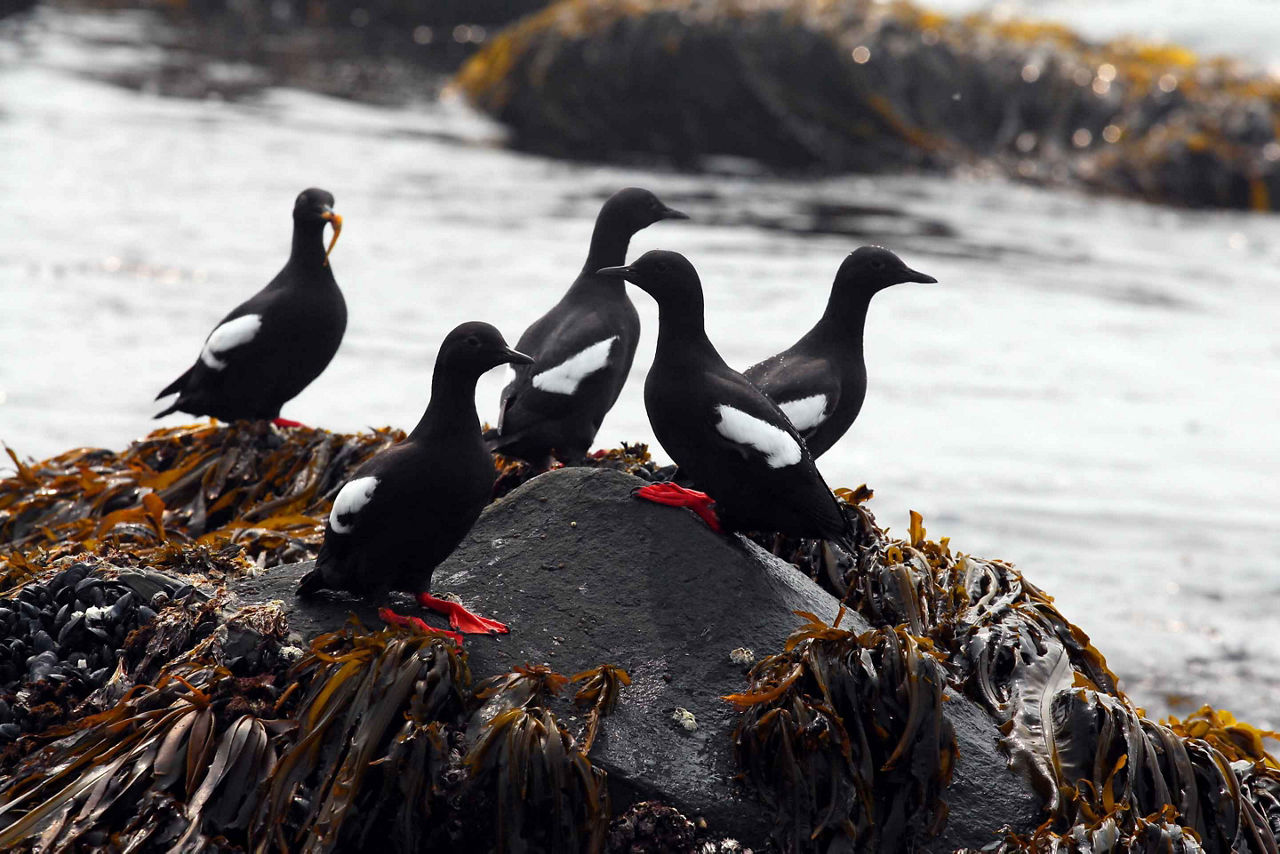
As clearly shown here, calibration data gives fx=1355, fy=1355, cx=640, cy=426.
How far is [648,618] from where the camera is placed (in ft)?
14.1

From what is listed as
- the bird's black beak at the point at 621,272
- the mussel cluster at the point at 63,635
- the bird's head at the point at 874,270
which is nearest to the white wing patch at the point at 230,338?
the mussel cluster at the point at 63,635

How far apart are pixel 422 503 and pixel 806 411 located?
5.30 ft

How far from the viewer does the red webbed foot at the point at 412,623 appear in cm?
405

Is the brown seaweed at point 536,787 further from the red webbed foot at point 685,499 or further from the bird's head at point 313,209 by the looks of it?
the bird's head at point 313,209

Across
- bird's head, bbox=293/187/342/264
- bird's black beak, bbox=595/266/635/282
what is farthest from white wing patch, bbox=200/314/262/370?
bird's black beak, bbox=595/266/635/282

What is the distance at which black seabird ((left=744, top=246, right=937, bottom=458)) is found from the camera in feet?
16.7

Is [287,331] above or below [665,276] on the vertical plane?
below

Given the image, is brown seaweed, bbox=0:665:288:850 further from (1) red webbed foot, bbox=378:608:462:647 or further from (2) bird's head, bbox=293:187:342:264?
(2) bird's head, bbox=293:187:342:264

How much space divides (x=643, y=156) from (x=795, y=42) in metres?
2.38

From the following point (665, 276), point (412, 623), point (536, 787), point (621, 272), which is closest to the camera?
point (536, 787)

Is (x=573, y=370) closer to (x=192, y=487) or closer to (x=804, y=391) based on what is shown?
(x=804, y=391)

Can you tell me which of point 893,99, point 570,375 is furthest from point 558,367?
point 893,99

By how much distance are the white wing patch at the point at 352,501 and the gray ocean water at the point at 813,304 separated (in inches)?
174

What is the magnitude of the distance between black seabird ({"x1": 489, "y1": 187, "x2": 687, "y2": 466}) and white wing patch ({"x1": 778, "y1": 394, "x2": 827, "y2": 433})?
0.79m
